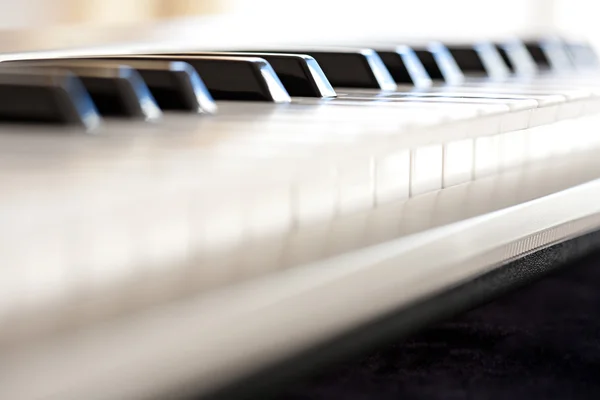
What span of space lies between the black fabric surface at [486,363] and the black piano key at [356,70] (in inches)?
9.2

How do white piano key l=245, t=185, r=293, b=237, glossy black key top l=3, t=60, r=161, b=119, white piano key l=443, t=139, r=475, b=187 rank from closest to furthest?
white piano key l=245, t=185, r=293, b=237 → glossy black key top l=3, t=60, r=161, b=119 → white piano key l=443, t=139, r=475, b=187

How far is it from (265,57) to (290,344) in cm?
40

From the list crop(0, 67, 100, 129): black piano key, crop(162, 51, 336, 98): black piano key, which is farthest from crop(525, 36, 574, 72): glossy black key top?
crop(0, 67, 100, 129): black piano key

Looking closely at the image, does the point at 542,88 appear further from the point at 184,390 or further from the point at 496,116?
the point at 184,390

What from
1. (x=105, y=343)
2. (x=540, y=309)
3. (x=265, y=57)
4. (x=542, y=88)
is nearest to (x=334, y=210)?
(x=105, y=343)

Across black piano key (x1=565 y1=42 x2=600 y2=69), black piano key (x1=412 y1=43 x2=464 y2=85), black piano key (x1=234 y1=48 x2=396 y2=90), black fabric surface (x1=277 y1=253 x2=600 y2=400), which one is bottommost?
black fabric surface (x1=277 y1=253 x2=600 y2=400)

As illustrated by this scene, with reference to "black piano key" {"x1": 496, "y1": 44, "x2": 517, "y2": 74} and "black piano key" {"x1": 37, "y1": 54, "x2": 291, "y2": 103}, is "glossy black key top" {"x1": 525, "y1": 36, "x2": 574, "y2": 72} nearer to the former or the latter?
"black piano key" {"x1": 496, "y1": 44, "x2": 517, "y2": 74}

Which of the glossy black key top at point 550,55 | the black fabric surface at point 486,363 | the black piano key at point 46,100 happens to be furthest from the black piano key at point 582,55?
the black piano key at point 46,100

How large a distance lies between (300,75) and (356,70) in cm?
13

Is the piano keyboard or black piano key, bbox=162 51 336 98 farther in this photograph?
black piano key, bbox=162 51 336 98

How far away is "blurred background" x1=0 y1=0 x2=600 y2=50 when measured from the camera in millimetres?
886

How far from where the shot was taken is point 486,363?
112cm

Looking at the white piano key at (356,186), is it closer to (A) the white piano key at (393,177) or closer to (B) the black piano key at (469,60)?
(A) the white piano key at (393,177)

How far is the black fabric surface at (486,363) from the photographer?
1041 millimetres
